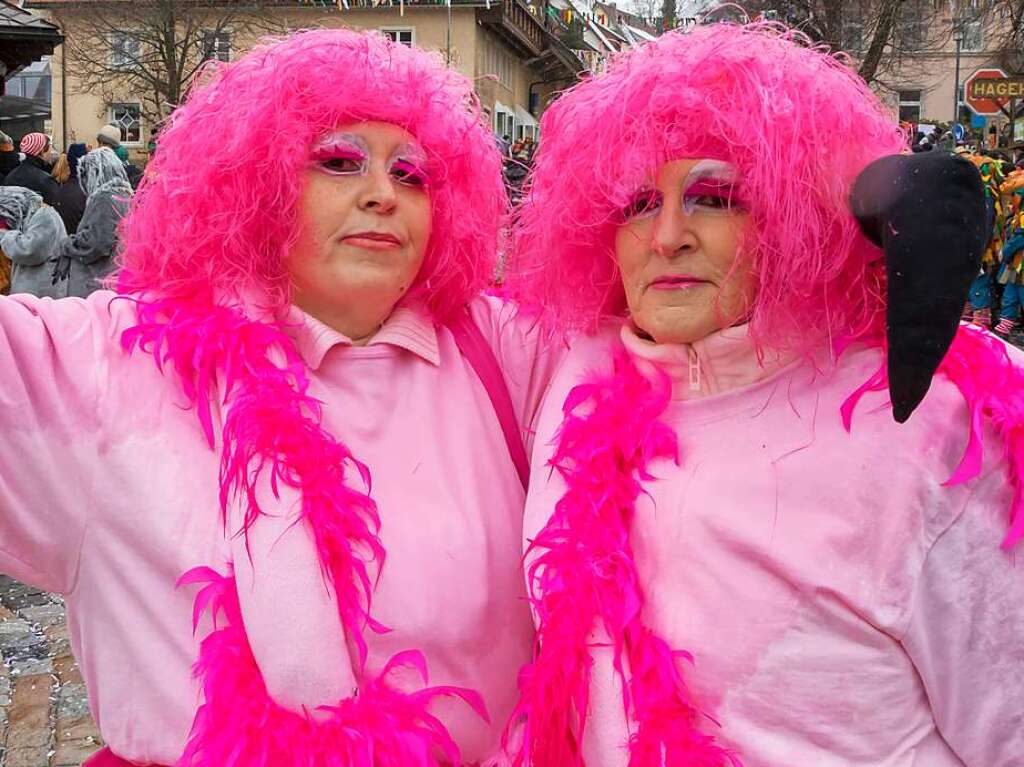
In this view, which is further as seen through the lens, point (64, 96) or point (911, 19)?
point (64, 96)

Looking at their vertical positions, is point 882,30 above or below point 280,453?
above

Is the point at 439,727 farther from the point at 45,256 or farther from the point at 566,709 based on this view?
the point at 45,256

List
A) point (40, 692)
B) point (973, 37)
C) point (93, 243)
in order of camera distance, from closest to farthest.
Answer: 1. point (40, 692)
2. point (93, 243)
3. point (973, 37)

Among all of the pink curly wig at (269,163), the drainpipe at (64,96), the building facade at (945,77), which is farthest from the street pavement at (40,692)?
the drainpipe at (64,96)

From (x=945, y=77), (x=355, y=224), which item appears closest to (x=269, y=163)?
(x=355, y=224)

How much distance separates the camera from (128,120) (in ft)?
103

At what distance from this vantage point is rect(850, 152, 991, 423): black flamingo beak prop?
4.87 ft

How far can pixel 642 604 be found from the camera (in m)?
1.84

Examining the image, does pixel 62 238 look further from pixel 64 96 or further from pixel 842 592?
pixel 64 96

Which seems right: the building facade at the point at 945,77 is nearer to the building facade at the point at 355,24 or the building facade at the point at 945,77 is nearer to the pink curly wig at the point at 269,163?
the building facade at the point at 355,24

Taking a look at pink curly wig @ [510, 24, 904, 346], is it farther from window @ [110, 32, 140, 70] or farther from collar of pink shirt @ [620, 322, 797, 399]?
window @ [110, 32, 140, 70]

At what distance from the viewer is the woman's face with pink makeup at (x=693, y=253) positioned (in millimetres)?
1823

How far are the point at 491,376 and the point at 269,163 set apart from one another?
64cm

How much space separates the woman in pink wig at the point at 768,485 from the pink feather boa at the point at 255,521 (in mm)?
255
